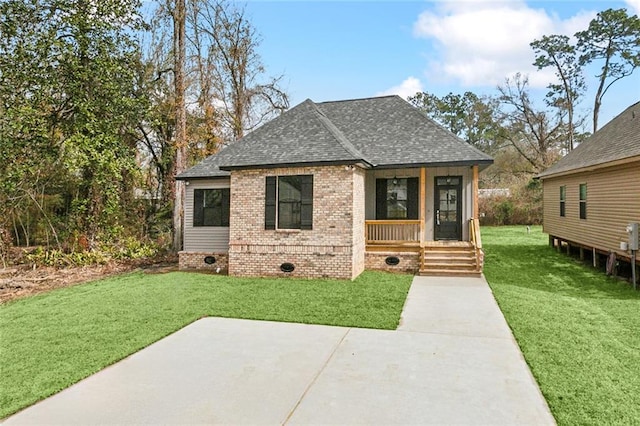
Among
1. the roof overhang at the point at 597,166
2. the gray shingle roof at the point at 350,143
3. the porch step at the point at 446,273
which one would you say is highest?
the gray shingle roof at the point at 350,143

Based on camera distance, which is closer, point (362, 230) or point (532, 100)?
point (362, 230)

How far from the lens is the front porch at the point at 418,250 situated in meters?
9.99

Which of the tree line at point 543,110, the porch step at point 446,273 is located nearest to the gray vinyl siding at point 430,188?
the porch step at point 446,273

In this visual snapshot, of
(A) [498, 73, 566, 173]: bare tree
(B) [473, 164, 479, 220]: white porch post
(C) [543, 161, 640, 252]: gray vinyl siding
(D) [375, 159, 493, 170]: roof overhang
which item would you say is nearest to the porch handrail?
(B) [473, 164, 479, 220]: white porch post

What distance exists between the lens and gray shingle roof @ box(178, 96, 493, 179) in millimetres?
9844

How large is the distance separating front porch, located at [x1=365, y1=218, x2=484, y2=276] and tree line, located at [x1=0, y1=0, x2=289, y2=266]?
8.17 m

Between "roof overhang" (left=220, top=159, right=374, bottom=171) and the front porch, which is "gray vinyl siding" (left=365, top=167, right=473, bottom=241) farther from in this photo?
"roof overhang" (left=220, top=159, right=374, bottom=171)

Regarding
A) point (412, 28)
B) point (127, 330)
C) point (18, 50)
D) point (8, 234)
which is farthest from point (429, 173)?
point (8, 234)

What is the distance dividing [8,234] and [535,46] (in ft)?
120

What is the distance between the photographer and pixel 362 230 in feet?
34.4

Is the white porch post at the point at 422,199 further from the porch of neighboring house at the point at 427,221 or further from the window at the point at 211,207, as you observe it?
the window at the point at 211,207

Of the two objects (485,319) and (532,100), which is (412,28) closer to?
(485,319)

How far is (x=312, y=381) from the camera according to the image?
3822 mm

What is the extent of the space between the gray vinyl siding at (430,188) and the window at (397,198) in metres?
0.17
